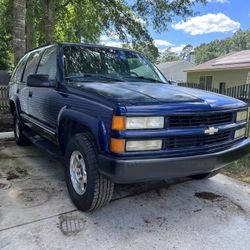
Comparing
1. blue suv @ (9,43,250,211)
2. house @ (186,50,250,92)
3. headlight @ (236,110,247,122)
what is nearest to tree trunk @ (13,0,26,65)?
blue suv @ (9,43,250,211)

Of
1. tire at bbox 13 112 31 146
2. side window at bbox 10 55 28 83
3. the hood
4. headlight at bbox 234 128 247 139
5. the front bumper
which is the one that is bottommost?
tire at bbox 13 112 31 146

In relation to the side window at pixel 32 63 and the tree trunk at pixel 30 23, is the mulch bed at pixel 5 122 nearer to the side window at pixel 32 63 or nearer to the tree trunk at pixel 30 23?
the side window at pixel 32 63

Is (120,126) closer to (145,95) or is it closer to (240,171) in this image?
(145,95)

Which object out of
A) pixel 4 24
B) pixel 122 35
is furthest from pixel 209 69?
pixel 4 24

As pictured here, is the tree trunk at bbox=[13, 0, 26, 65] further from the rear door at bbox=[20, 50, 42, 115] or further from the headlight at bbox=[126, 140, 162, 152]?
the headlight at bbox=[126, 140, 162, 152]

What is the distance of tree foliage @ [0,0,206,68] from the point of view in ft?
42.4

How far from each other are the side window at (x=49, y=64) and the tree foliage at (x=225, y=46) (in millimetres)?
78282

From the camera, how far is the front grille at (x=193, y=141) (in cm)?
313

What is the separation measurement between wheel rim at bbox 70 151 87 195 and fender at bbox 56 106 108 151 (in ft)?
1.24

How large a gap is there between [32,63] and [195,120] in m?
3.43

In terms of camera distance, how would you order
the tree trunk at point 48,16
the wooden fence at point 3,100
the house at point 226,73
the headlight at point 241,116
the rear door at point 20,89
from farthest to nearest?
1. the house at point 226,73
2. the tree trunk at point 48,16
3. the wooden fence at point 3,100
4. the rear door at point 20,89
5. the headlight at point 241,116

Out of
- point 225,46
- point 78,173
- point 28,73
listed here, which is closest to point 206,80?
point 28,73

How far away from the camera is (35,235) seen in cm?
310

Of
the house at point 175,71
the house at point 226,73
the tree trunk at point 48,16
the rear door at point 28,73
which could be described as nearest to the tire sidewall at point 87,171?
the rear door at point 28,73
